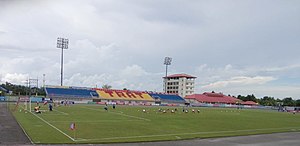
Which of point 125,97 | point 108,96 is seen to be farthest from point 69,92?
point 125,97

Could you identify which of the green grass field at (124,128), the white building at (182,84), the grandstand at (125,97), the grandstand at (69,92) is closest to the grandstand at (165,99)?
the grandstand at (125,97)

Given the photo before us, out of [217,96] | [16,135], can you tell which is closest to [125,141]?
[16,135]

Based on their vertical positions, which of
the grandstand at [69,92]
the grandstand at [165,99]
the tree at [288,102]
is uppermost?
the grandstand at [69,92]

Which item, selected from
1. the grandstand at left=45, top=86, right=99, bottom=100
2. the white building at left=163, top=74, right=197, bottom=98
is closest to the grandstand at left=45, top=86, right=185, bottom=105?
the grandstand at left=45, top=86, right=99, bottom=100

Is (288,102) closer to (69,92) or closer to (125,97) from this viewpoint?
(125,97)

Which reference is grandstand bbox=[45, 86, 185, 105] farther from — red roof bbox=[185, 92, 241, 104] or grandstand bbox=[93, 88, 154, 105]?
red roof bbox=[185, 92, 241, 104]

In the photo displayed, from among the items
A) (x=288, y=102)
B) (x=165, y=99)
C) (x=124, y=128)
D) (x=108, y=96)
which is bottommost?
(x=288, y=102)

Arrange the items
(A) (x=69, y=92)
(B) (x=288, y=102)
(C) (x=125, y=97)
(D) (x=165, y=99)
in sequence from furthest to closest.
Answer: (B) (x=288, y=102)
(D) (x=165, y=99)
(C) (x=125, y=97)
(A) (x=69, y=92)

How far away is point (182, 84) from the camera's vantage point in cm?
16088

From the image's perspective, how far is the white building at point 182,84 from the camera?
160 metres

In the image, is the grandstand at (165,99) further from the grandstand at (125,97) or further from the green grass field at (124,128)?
the green grass field at (124,128)

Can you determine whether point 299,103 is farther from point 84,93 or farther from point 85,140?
point 85,140

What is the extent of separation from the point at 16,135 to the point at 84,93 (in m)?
93.9

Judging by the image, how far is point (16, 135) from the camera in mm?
21719
